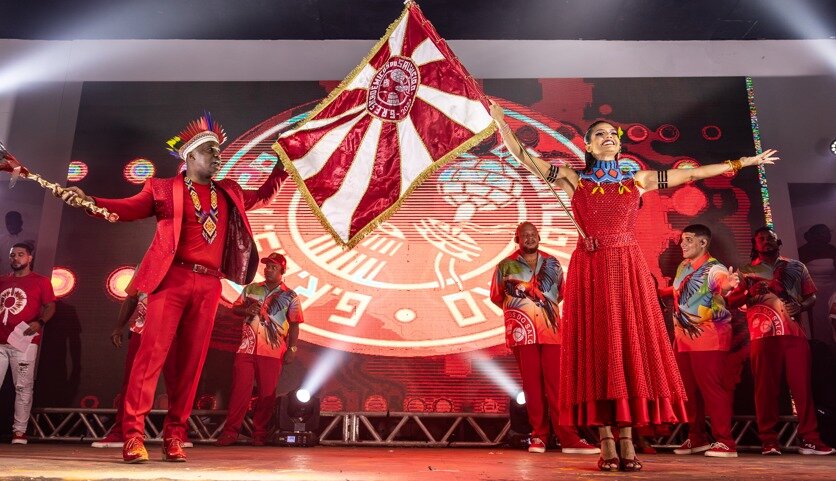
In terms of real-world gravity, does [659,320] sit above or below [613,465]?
above

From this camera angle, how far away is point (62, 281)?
630 centimetres

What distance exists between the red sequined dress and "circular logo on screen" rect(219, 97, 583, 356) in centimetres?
286

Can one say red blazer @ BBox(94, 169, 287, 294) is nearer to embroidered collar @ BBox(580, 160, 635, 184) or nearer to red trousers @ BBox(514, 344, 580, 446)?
embroidered collar @ BBox(580, 160, 635, 184)

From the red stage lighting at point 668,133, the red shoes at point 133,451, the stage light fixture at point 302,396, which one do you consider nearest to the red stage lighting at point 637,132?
the red stage lighting at point 668,133

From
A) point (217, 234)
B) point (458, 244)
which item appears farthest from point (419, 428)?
point (217, 234)

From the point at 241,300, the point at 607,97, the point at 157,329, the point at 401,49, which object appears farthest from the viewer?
the point at 607,97

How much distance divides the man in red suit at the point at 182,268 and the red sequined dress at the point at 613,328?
6.19 feet

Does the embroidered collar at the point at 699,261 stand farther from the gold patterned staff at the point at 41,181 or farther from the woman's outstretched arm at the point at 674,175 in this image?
the gold patterned staff at the point at 41,181

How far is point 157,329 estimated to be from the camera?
130 inches

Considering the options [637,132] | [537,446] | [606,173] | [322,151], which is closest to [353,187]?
[322,151]

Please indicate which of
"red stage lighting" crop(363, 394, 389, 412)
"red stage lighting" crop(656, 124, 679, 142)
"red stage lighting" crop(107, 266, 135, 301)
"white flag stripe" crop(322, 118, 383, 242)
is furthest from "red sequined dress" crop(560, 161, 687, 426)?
"red stage lighting" crop(107, 266, 135, 301)

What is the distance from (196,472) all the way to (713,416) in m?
3.91

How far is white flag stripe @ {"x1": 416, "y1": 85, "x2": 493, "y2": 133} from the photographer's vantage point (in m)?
4.32

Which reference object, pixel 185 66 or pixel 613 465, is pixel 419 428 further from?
pixel 185 66
